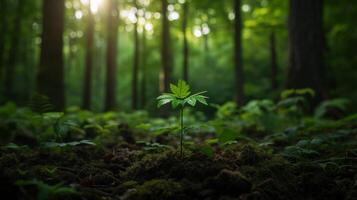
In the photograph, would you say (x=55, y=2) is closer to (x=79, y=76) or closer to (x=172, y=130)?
(x=172, y=130)

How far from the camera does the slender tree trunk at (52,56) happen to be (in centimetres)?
748

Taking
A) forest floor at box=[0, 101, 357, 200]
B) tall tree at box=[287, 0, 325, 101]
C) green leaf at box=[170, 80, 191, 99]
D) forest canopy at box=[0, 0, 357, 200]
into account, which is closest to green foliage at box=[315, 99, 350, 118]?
forest canopy at box=[0, 0, 357, 200]

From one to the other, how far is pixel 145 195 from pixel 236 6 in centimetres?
836

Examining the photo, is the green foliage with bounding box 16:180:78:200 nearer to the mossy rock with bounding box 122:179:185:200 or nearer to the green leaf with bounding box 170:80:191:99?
the mossy rock with bounding box 122:179:185:200

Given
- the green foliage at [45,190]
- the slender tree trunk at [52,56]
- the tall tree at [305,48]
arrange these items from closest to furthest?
1. the green foliage at [45,190]
2. the tall tree at [305,48]
3. the slender tree trunk at [52,56]

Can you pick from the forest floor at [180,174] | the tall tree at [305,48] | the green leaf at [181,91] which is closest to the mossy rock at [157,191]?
the forest floor at [180,174]

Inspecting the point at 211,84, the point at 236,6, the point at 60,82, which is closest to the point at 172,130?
the point at 60,82

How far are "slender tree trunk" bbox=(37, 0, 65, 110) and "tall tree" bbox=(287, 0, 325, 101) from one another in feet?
16.1

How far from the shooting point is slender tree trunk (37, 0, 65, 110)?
7.48 meters

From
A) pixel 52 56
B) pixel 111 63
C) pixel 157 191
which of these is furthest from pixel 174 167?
pixel 111 63

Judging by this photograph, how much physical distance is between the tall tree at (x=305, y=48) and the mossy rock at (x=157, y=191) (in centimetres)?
527

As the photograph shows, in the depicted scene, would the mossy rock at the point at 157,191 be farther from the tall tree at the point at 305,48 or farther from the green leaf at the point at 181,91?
the tall tree at the point at 305,48

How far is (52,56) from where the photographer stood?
299 inches

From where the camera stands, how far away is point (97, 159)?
3.58 meters
